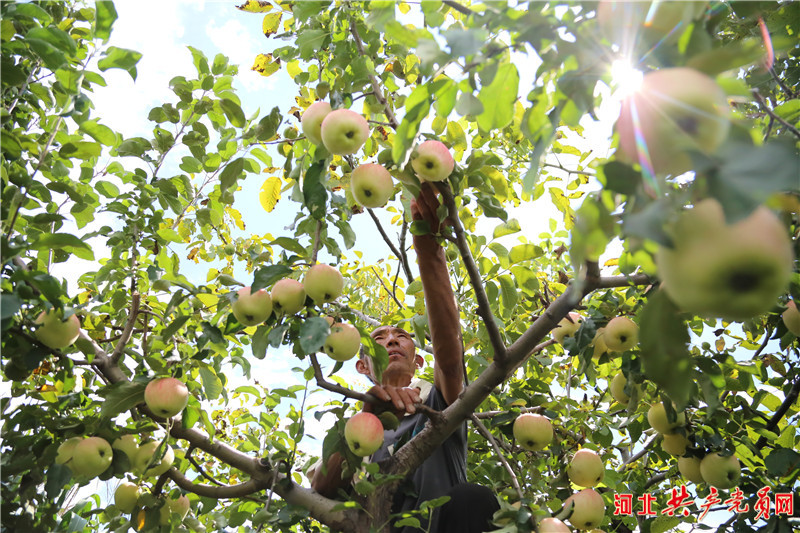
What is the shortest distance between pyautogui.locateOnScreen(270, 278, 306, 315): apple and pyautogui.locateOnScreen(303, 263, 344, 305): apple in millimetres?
46

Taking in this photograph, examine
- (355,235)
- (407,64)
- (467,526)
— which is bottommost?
(467,526)

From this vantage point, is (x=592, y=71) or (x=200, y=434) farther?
(x=200, y=434)

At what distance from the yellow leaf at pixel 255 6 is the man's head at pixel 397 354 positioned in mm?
1663

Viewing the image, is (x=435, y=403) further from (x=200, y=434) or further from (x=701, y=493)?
(x=701, y=493)

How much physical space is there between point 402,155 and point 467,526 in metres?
1.55

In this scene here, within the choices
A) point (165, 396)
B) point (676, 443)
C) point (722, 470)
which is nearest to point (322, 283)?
point (165, 396)

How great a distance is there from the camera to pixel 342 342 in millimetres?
1962

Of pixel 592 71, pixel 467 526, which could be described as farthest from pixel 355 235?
pixel 592 71

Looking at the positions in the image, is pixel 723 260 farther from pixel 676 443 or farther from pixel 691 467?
pixel 691 467

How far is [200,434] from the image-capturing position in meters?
2.23

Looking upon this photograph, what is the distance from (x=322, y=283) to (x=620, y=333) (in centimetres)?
111

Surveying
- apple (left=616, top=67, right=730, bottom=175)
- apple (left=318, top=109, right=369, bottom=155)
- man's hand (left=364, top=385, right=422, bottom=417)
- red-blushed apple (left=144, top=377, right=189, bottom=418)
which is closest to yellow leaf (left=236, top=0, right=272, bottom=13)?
apple (left=318, top=109, right=369, bottom=155)

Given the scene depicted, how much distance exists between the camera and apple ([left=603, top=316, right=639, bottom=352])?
206 centimetres

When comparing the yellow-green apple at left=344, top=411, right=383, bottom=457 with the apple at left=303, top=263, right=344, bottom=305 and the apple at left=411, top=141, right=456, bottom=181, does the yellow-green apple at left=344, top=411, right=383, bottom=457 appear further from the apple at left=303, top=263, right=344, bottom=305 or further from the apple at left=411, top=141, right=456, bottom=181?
the apple at left=411, top=141, right=456, bottom=181
